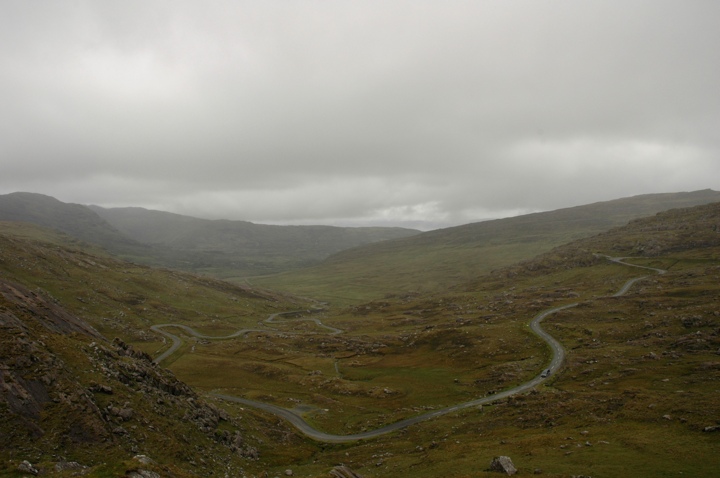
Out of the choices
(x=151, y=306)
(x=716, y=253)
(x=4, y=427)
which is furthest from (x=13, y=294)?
(x=716, y=253)

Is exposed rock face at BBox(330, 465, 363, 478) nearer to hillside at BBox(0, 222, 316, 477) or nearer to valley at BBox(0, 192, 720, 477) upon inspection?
valley at BBox(0, 192, 720, 477)

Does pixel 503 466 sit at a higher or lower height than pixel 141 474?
lower

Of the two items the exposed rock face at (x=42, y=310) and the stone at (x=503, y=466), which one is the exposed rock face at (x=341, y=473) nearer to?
the stone at (x=503, y=466)

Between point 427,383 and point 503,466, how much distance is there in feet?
220

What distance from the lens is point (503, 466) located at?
42438 millimetres

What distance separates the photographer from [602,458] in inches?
1713

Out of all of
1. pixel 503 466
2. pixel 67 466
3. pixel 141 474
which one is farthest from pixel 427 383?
pixel 67 466

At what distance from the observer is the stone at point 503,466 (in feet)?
138

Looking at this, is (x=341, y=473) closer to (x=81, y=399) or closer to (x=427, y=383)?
(x=81, y=399)

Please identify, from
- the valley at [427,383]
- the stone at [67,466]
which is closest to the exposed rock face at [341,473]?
the valley at [427,383]

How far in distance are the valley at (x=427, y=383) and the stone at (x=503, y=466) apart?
6.83 feet

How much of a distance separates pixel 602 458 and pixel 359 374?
88.7 metres

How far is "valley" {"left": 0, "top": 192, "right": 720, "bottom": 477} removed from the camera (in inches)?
1768

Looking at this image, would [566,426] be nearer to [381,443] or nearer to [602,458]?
[602,458]
